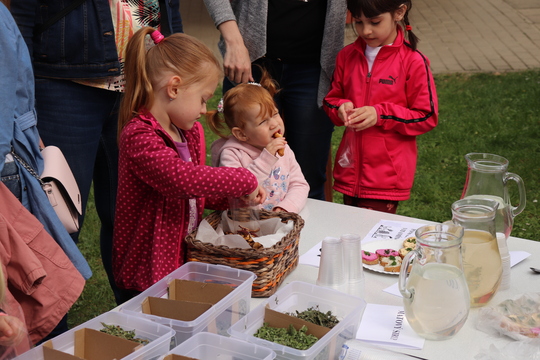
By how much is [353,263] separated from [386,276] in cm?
19

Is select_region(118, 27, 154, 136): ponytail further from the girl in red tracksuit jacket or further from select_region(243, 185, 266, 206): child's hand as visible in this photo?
the girl in red tracksuit jacket

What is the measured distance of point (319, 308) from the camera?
1552 mm

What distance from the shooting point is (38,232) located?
5.55ft

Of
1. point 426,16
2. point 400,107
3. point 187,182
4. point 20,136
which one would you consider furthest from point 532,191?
point 426,16

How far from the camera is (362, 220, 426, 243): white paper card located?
2051 millimetres

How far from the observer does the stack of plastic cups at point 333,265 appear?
1.65m

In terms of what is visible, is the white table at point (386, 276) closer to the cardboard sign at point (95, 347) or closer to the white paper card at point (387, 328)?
the white paper card at point (387, 328)

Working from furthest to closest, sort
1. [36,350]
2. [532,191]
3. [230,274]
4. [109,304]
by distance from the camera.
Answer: [532,191]
[109,304]
[230,274]
[36,350]

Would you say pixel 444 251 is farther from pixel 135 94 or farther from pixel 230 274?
pixel 135 94

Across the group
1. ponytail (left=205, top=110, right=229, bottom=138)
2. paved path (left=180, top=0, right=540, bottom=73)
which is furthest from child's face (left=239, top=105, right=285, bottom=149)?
paved path (left=180, top=0, right=540, bottom=73)

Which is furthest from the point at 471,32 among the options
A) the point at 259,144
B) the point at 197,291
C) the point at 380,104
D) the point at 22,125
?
the point at 197,291

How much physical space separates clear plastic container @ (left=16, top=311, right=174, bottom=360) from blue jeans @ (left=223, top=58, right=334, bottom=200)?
151 centimetres

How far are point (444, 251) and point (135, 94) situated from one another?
39.5 inches

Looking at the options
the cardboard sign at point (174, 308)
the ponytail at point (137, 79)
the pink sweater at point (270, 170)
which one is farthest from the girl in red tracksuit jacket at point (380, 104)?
the cardboard sign at point (174, 308)
